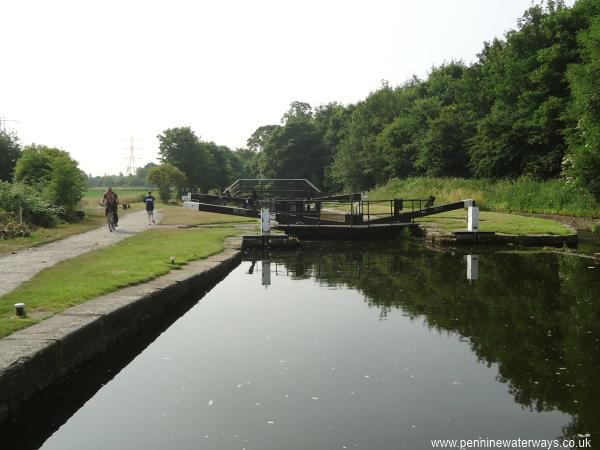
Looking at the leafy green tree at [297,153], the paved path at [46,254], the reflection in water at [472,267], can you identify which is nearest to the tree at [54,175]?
the paved path at [46,254]

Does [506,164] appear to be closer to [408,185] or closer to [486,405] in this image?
[408,185]

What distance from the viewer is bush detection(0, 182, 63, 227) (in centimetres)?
1734

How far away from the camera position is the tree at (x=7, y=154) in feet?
102

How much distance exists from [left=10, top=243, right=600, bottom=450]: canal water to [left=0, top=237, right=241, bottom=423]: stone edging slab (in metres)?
0.42

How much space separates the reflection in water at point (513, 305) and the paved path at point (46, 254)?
15.8 ft

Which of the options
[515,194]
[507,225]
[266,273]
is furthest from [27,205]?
[515,194]

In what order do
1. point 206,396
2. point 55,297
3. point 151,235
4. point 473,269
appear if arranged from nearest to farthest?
1. point 206,396
2. point 55,297
3. point 473,269
4. point 151,235

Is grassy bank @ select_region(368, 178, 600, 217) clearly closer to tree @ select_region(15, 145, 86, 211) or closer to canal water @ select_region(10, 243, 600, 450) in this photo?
canal water @ select_region(10, 243, 600, 450)

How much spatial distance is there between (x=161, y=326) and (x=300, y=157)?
5965 cm

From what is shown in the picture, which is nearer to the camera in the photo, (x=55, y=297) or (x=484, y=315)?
(x=55, y=297)

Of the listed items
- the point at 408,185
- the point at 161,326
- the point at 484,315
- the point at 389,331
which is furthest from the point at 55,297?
the point at 408,185

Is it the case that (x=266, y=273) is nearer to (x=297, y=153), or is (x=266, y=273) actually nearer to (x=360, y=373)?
(x=360, y=373)

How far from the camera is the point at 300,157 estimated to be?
218 feet

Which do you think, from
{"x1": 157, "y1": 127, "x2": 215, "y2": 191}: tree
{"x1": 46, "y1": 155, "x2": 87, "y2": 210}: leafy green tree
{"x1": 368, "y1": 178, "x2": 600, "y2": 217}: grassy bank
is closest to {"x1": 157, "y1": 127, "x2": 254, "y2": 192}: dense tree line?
{"x1": 157, "y1": 127, "x2": 215, "y2": 191}: tree
